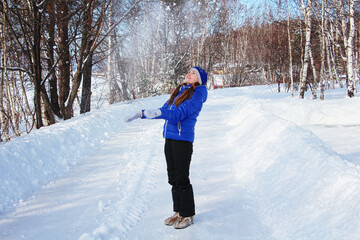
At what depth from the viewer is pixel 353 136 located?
6.66m

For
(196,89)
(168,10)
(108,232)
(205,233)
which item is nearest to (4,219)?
(108,232)

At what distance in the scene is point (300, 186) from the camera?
10.1ft

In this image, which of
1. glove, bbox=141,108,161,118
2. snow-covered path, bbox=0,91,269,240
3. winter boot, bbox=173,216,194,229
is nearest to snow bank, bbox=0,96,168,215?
snow-covered path, bbox=0,91,269,240

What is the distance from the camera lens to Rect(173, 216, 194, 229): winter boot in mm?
2852

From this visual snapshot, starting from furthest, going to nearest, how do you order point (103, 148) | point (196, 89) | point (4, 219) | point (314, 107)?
point (314, 107) → point (103, 148) → point (4, 219) → point (196, 89)

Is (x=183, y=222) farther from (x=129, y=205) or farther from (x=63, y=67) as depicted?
(x=63, y=67)

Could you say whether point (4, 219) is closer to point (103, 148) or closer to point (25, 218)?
point (25, 218)

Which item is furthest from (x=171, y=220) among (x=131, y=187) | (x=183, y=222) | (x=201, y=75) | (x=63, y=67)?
(x=63, y=67)

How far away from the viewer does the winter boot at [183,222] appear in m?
2.85

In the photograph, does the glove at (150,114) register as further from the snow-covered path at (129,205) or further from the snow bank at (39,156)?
the snow bank at (39,156)

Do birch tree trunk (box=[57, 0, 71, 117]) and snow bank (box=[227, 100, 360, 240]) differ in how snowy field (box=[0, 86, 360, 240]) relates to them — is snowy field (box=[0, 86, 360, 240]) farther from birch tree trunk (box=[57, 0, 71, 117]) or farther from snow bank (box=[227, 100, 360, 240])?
birch tree trunk (box=[57, 0, 71, 117])

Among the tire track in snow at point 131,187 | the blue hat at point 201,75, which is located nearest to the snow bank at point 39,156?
the tire track in snow at point 131,187

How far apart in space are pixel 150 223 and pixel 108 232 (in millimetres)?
481

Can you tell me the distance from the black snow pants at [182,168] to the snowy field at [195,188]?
251mm
